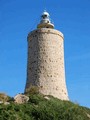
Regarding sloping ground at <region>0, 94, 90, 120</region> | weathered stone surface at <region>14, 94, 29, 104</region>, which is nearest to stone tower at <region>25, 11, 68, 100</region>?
weathered stone surface at <region>14, 94, 29, 104</region>

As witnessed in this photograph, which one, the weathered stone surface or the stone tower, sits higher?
the stone tower

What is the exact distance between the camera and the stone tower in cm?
3409

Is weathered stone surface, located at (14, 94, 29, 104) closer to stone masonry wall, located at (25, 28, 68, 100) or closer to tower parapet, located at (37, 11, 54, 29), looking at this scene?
stone masonry wall, located at (25, 28, 68, 100)

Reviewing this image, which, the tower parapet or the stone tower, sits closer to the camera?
the stone tower

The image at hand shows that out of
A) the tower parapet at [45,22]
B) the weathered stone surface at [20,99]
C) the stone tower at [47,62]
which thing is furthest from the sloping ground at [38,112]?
the tower parapet at [45,22]

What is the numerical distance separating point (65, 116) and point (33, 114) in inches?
69.3

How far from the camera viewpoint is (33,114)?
22531 mm

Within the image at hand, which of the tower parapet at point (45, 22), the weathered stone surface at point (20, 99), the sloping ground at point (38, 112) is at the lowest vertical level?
the sloping ground at point (38, 112)

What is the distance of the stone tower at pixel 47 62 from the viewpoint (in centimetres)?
3409

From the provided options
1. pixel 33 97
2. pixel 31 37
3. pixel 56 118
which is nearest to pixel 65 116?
pixel 56 118

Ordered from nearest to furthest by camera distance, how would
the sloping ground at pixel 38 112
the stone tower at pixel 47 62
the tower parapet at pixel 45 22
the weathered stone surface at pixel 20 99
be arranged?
the sloping ground at pixel 38 112
the weathered stone surface at pixel 20 99
the stone tower at pixel 47 62
the tower parapet at pixel 45 22

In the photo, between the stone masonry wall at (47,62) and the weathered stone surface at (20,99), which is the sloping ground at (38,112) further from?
the stone masonry wall at (47,62)

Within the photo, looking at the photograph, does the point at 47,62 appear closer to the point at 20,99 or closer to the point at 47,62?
the point at 47,62

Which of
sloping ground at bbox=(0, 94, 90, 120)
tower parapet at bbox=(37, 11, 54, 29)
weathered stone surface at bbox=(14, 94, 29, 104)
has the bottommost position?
sloping ground at bbox=(0, 94, 90, 120)
